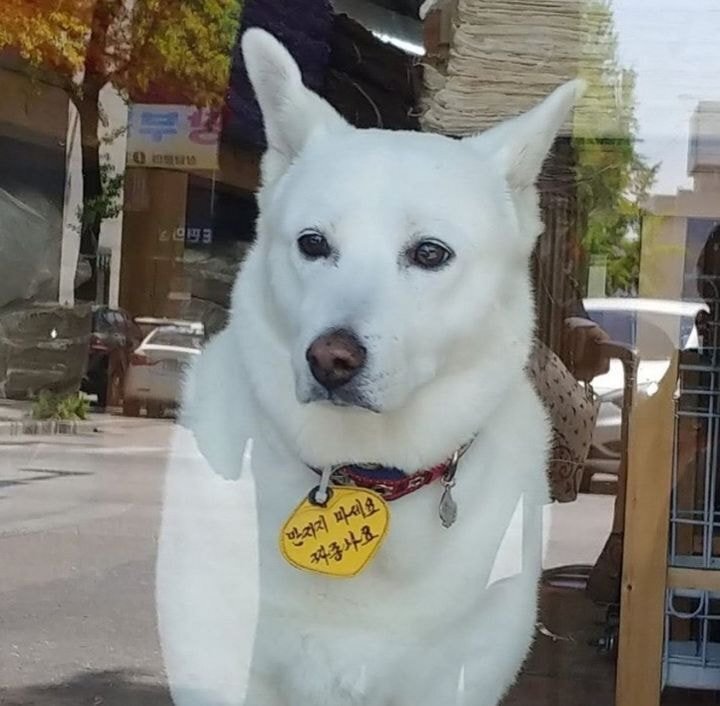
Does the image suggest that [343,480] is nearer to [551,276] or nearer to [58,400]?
[551,276]

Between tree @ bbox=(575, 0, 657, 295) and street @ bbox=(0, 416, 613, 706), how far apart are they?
1.26 ft

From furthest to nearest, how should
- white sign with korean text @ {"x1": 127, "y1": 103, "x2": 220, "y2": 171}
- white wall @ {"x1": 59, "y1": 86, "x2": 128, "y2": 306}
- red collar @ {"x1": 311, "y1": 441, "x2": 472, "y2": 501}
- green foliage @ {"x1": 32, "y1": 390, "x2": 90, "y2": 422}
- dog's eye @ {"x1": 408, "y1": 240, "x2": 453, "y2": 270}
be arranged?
green foliage @ {"x1": 32, "y1": 390, "x2": 90, "y2": 422} < white wall @ {"x1": 59, "y1": 86, "x2": 128, "y2": 306} < white sign with korean text @ {"x1": 127, "y1": 103, "x2": 220, "y2": 171} < red collar @ {"x1": 311, "y1": 441, "x2": 472, "y2": 501} < dog's eye @ {"x1": 408, "y1": 240, "x2": 453, "y2": 270}

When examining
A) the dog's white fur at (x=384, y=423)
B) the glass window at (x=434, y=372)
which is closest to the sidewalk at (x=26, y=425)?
the glass window at (x=434, y=372)

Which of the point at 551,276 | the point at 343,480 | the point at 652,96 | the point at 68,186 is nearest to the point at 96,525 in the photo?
the point at 68,186

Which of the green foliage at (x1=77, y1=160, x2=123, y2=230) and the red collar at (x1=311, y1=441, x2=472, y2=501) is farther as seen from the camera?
the green foliage at (x1=77, y1=160, x2=123, y2=230)

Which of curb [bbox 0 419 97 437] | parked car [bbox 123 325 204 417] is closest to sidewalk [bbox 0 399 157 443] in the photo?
curb [bbox 0 419 97 437]

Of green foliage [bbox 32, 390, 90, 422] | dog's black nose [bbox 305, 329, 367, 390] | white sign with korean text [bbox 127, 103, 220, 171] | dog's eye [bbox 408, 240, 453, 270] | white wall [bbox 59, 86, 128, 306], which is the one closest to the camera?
dog's black nose [bbox 305, 329, 367, 390]

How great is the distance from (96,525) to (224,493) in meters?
0.74

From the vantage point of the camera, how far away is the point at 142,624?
214 cm

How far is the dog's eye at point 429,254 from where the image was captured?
1.58m

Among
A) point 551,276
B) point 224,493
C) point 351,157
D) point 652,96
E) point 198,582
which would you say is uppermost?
point 652,96

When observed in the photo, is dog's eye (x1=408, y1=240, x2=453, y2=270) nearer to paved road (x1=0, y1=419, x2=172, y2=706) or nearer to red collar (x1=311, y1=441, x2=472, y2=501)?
red collar (x1=311, y1=441, x2=472, y2=501)

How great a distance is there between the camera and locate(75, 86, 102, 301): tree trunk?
8.11 ft

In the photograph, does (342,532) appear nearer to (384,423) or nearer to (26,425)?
(384,423)
